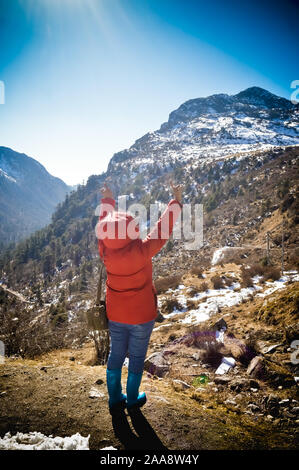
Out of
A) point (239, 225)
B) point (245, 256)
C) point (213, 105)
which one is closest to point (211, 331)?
point (245, 256)

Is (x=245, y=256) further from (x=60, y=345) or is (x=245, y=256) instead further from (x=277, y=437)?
(x=277, y=437)

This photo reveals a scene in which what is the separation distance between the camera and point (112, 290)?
84.7 inches

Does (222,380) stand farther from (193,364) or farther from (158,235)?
(158,235)

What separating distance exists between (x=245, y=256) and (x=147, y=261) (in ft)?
64.5

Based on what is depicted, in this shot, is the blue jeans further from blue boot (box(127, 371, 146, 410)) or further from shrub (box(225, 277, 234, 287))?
shrub (box(225, 277, 234, 287))

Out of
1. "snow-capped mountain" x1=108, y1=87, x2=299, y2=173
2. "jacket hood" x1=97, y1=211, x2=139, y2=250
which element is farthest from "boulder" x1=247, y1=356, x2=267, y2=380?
"snow-capped mountain" x1=108, y1=87, x2=299, y2=173

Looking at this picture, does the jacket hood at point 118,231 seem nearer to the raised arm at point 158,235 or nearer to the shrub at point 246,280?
the raised arm at point 158,235

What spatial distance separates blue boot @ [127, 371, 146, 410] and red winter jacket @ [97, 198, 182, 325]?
0.63 m

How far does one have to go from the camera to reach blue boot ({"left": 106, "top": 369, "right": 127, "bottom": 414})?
88.5 inches

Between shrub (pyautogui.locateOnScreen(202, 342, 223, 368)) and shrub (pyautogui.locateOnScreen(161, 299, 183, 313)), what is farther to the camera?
shrub (pyautogui.locateOnScreen(161, 299, 183, 313))

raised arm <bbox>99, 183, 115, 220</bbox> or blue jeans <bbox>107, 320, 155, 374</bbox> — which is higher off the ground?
raised arm <bbox>99, 183, 115, 220</bbox>

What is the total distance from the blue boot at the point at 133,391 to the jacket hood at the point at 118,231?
1311 millimetres

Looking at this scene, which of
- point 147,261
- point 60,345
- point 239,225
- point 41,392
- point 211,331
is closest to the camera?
point 147,261
